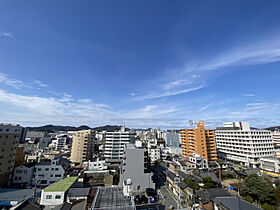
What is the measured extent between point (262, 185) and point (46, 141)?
11778cm

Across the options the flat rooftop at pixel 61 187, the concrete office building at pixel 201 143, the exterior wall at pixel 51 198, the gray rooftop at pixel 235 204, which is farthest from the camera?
the concrete office building at pixel 201 143

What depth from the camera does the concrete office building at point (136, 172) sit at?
30.9 meters

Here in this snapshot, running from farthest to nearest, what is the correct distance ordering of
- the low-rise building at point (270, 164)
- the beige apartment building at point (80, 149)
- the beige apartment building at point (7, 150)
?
1. the beige apartment building at point (80, 149)
2. the low-rise building at point (270, 164)
3. the beige apartment building at point (7, 150)

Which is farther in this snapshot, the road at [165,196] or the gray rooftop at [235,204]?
the road at [165,196]

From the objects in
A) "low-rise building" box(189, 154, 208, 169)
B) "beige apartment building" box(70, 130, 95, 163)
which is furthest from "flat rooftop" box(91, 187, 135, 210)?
"beige apartment building" box(70, 130, 95, 163)

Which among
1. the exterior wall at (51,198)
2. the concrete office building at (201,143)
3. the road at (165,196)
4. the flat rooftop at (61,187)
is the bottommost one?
the road at (165,196)

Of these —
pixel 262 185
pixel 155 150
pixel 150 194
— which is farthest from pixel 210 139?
pixel 150 194

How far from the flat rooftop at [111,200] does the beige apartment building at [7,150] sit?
34.0 metres

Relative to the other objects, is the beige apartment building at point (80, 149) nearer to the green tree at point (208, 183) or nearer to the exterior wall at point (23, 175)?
the exterior wall at point (23, 175)

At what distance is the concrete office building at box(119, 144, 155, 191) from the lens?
30.9m

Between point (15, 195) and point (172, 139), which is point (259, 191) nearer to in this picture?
point (15, 195)

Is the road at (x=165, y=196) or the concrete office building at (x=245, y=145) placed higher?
the concrete office building at (x=245, y=145)

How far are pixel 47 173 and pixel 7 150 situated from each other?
11.4 metres

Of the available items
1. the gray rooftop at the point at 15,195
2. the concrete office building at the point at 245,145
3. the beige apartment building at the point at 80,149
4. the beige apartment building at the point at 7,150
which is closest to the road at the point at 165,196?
the gray rooftop at the point at 15,195
